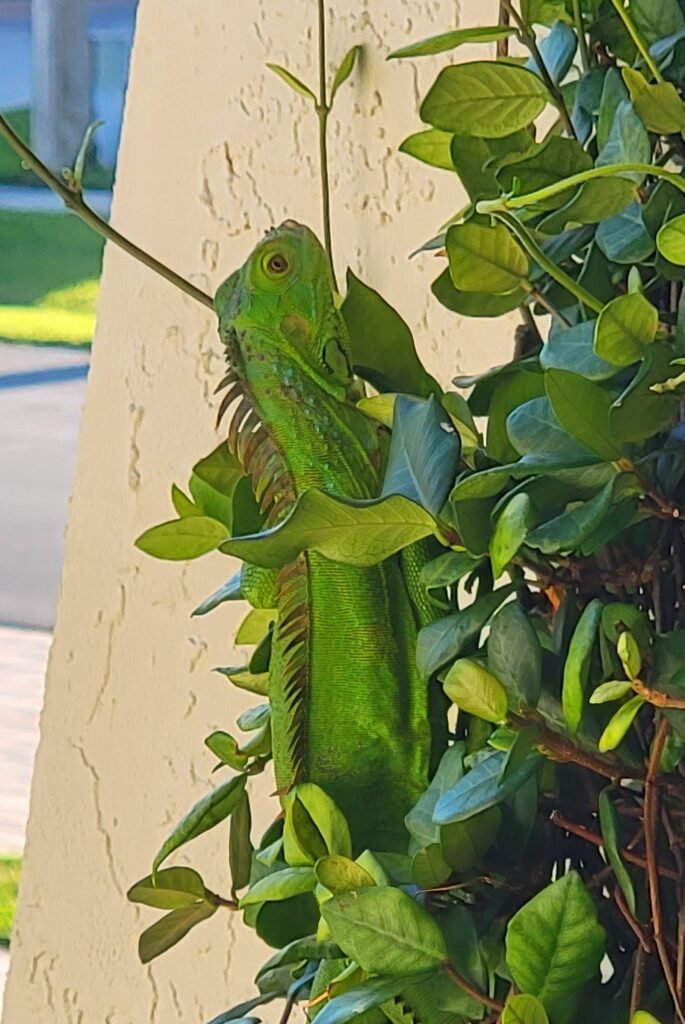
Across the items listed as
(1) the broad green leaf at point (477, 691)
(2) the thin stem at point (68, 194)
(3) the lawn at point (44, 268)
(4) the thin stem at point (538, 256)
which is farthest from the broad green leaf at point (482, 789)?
(3) the lawn at point (44, 268)

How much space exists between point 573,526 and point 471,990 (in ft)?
0.43

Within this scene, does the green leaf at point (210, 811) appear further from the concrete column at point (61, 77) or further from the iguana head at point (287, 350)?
the concrete column at point (61, 77)

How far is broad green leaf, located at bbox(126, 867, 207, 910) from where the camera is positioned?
493 mm

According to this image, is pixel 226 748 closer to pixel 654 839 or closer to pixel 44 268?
pixel 654 839

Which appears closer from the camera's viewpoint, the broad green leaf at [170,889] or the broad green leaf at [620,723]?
Result: the broad green leaf at [620,723]

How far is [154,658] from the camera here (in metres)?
0.78

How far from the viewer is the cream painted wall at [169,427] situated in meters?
0.69

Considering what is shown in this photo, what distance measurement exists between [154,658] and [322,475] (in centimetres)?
35

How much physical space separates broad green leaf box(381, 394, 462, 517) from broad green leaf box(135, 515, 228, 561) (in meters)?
0.16

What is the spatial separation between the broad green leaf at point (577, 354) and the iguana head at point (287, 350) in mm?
117

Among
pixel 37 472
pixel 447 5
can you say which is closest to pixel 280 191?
pixel 447 5

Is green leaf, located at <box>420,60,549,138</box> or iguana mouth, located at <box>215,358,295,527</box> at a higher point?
green leaf, located at <box>420,60,549,138</box>

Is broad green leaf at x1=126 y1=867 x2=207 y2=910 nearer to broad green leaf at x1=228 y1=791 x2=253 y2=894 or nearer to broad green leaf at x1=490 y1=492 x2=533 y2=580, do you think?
broad green leaf at x1=228 y1=791 x2=253 y2=894

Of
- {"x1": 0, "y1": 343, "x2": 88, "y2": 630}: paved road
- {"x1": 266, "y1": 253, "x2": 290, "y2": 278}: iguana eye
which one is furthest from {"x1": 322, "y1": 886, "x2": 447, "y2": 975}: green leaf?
{"x1": 0, "y1": 343, "x2": 88, "y2": 630}: paved road
